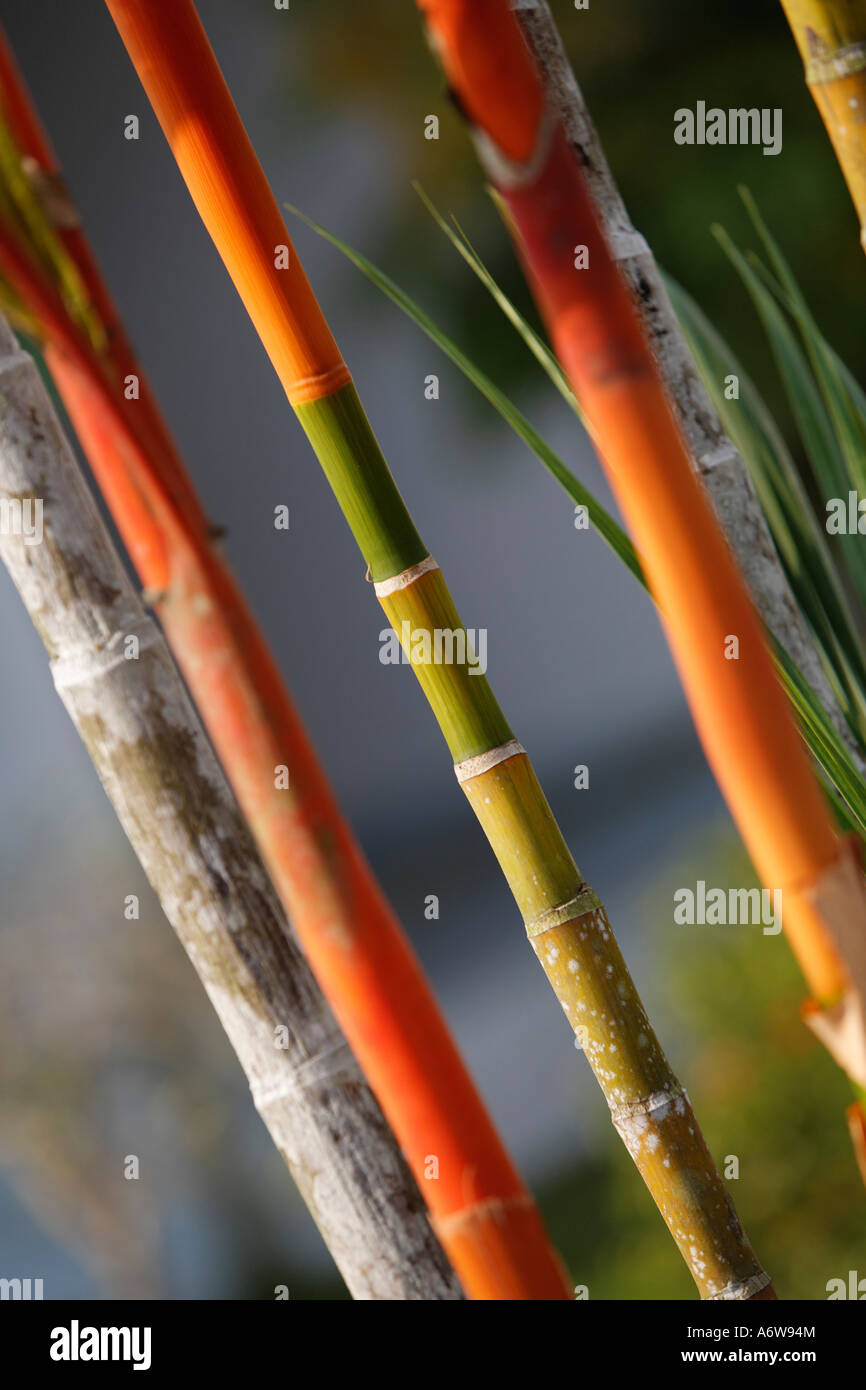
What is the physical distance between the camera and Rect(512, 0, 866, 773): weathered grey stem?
0.99 ft

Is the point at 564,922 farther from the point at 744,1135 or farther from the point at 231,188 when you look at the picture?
the point at 744,1135

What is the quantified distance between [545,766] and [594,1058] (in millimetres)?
1244

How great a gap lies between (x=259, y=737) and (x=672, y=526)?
60mm

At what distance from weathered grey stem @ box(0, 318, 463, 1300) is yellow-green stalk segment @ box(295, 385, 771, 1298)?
5 centimetres

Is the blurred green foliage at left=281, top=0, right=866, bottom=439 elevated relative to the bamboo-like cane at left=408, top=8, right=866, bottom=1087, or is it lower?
elevated

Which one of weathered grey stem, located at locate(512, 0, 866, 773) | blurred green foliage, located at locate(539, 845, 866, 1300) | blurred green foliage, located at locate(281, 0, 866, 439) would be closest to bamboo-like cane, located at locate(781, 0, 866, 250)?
weathered grey stem, located at locate(512, 0, 866, 773)

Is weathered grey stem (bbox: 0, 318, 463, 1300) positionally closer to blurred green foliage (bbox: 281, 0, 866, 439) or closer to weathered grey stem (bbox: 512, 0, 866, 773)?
weathered grey stem (bbox: 512, 0, 866, 773)

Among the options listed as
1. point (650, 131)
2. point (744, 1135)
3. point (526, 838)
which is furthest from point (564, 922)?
point (650, 131)

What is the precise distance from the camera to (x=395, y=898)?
4.83 ft

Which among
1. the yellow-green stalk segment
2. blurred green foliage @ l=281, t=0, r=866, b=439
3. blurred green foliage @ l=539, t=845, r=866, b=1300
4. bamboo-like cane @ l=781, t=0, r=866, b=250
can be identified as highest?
blurred green foliage @ l=281, t=0, r=866, b=439

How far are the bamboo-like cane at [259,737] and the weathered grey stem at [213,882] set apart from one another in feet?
0.26

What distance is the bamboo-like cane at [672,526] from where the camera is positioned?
134 mm

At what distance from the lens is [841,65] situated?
0.21 metres

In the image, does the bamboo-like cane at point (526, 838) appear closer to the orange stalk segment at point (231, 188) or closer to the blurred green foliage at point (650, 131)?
the orange stalk segment at point (231, 188)
